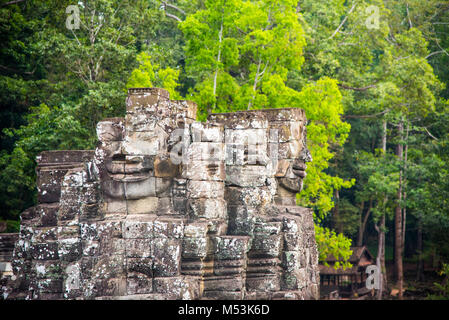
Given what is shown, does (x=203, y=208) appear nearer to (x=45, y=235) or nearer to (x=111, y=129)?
(x=111, y=129)

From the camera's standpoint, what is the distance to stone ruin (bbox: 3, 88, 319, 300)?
33.6 ft

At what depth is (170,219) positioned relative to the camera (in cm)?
1050

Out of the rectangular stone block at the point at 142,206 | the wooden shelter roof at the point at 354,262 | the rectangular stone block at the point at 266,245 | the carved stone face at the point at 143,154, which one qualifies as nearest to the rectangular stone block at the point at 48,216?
the carved stone face at the point at 143,154

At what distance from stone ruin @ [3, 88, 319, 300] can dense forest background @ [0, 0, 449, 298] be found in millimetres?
7548

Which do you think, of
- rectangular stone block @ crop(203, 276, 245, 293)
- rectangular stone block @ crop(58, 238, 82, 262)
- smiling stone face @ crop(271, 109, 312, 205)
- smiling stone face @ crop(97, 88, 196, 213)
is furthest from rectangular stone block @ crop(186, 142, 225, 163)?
rectangular stone block @ crop(58, 238, 82, 262)

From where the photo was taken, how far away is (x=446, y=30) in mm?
26312

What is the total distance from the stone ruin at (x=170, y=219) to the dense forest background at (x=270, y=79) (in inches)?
297

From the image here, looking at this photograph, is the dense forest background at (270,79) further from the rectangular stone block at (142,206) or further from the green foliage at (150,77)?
the rectangular stone block at (142,206)

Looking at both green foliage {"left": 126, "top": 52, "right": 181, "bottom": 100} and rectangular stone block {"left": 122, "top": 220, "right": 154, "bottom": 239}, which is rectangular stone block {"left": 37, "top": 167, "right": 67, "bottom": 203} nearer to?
rectangular stone block {"left": 122, "top": 220, "right": 154, "bottom": 239}

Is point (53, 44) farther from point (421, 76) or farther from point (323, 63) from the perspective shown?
point (421, 76)

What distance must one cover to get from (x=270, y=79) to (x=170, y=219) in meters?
9.23

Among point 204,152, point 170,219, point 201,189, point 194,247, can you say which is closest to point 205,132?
point 204,152

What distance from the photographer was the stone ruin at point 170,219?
33.6 feet

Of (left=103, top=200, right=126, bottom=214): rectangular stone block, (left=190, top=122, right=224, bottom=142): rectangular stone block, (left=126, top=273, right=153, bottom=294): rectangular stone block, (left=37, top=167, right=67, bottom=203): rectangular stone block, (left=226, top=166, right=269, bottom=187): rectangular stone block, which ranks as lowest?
(left=126, top=273, right=153, bottom=294): rectangular stone block
